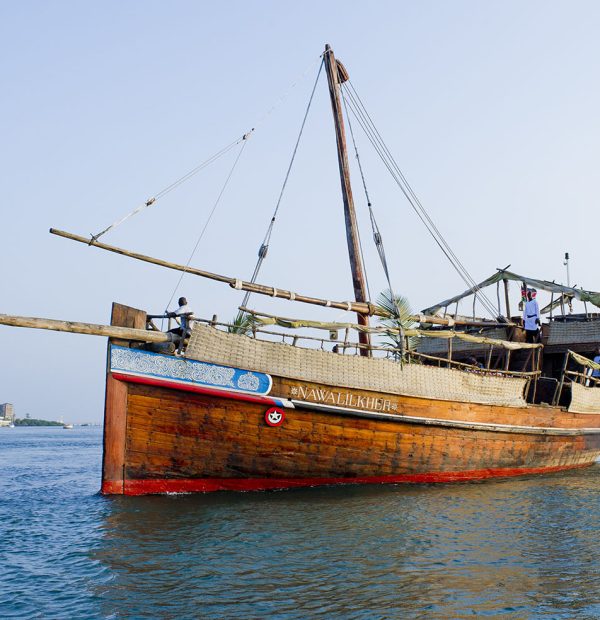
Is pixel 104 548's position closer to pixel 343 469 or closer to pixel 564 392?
pixel 343 469

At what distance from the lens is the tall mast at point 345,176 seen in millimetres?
17250

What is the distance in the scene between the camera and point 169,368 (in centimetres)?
1098

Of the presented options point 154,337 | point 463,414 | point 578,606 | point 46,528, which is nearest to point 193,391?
point 154,337

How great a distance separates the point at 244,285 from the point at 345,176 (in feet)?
19.4

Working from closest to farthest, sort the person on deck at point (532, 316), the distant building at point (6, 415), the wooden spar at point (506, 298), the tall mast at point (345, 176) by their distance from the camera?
the tall mast at point (345, 176) → the person on deck at point (532, 316) → the wooden spar at point (506, 298) → the distant building at point (6, 415)

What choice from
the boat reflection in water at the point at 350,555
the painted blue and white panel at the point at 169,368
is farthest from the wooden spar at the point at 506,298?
the painted blue and white panel at the point at 169,368

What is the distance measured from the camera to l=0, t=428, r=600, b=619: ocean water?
5809mm

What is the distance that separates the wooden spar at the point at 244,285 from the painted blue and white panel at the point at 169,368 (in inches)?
88.8

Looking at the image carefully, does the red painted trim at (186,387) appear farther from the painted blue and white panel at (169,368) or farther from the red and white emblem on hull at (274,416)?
the red and white emblem on hull at (274,416)

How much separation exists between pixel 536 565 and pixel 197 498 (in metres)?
5.83

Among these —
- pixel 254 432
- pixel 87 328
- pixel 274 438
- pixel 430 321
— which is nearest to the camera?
pixel 87 328

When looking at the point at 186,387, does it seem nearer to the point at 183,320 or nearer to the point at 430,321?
the point at 183,320

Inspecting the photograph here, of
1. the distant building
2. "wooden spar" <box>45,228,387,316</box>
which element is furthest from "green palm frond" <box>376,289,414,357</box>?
the distant building

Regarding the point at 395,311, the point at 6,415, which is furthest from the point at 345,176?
the point at 6,415
